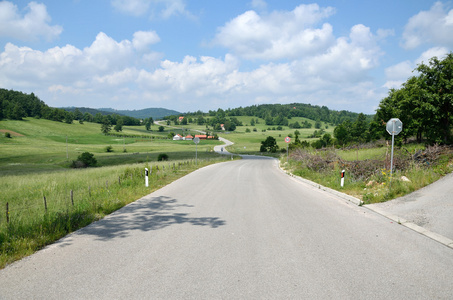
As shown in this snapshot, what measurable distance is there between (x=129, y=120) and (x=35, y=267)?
204944 mm

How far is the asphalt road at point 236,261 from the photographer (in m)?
3.71

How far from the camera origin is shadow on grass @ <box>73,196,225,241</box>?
6344mm

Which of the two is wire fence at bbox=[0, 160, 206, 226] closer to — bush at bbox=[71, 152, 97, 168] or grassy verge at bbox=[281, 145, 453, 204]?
grassy verge at bbox=[281, 145, 453, 204]

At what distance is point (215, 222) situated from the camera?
23.6 ft

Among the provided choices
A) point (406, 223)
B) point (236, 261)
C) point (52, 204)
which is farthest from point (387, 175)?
point (52, 204)

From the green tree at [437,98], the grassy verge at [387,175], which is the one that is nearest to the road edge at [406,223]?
the grassy verge at [387,175]

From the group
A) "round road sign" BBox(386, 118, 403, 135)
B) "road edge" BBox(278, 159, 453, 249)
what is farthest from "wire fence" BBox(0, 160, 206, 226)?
"round road sign" BBox(386, 118, 403, 135)

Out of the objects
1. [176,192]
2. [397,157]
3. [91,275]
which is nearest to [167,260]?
[91,275]

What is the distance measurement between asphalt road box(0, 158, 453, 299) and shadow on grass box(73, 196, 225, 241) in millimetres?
42

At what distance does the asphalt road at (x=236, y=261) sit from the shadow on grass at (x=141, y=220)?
0.04m

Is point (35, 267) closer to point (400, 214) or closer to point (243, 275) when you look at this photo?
point (243, 275)

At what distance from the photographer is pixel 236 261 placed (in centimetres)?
464

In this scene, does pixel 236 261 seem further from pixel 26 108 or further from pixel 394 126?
pixel 26 108

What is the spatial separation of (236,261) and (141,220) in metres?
3.63
